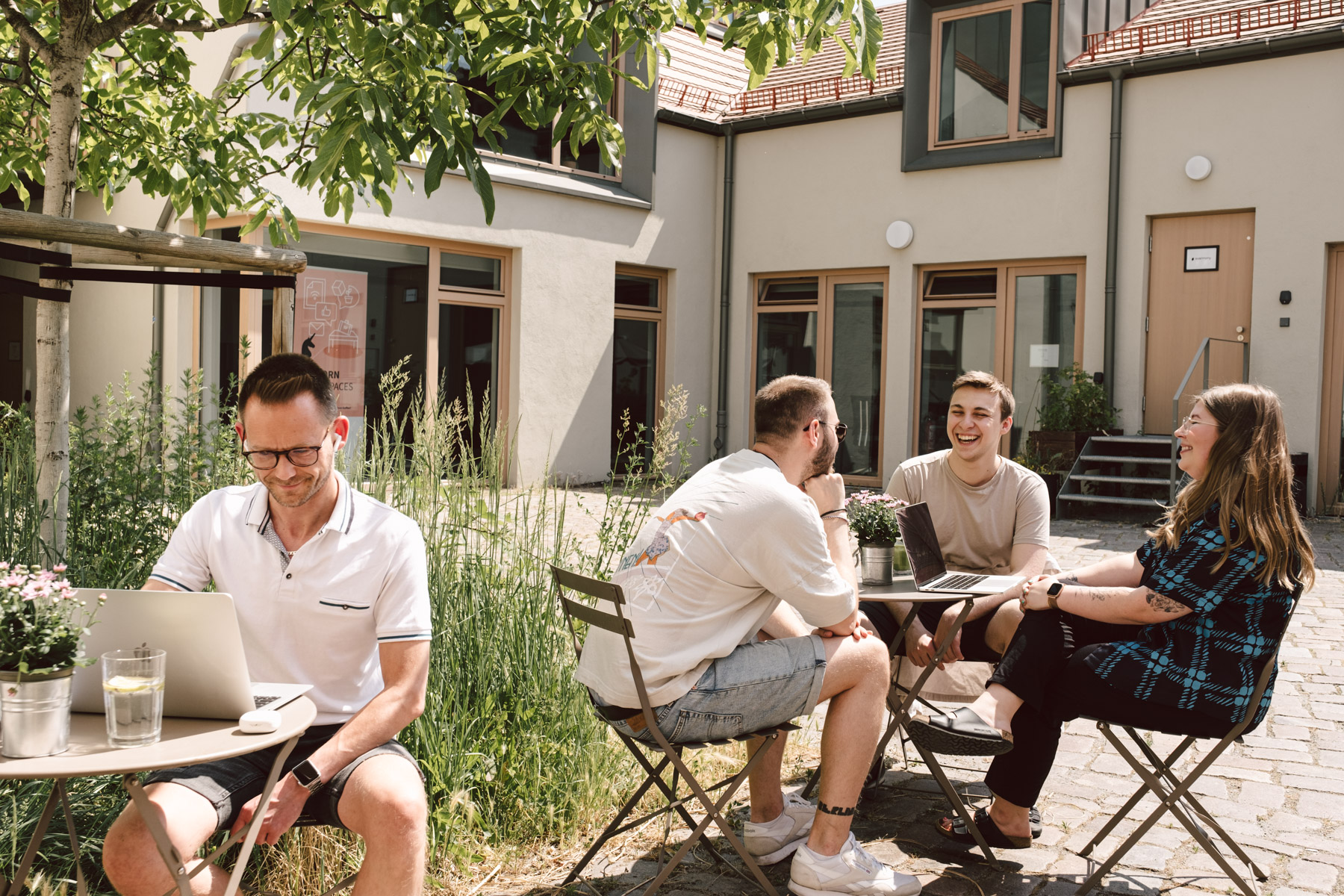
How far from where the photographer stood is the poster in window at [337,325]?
11.1 metres

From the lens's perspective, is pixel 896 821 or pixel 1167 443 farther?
pixel 1167 443

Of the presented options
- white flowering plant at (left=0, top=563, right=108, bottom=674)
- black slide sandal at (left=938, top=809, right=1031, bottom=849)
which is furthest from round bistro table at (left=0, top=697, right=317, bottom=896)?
black slide sandal at (left=938, top=809, right=1031, bottom=849)

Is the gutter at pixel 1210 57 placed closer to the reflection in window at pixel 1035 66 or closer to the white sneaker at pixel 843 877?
the reflection in window at pixel 1035 66

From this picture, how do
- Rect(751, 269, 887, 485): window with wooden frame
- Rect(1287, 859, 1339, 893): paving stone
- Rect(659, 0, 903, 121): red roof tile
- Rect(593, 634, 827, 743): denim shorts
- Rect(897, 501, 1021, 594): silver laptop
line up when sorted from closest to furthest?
Rect(593, 634, 827, 743): denim shorts → Rect(1287, 859, 1339, 893): paving stone → Rect(897, 501, 1021, 594): silver laptop → Rect(751, 269, 887, 485): window with wooden frame → Rect(659, 0, 903, 121): red roof tile

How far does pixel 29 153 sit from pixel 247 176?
96cm

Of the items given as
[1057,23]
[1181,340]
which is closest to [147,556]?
[1181,340]

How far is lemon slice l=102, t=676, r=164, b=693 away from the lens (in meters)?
1.86

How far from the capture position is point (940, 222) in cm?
1316

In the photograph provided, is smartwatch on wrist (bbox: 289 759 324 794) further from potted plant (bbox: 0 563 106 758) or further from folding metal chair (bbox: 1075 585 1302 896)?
folding metal chair (bbox: 1075 585 1302 896)

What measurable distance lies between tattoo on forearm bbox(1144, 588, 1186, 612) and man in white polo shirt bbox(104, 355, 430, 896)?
189cm

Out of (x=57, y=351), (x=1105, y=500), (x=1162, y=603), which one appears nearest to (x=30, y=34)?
(x=57, y=351)

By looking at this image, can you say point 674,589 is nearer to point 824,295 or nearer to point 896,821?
point 896,821

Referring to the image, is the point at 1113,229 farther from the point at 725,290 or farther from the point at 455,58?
the point at 455,58

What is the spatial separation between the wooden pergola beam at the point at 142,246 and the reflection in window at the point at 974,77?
10.8 metres
